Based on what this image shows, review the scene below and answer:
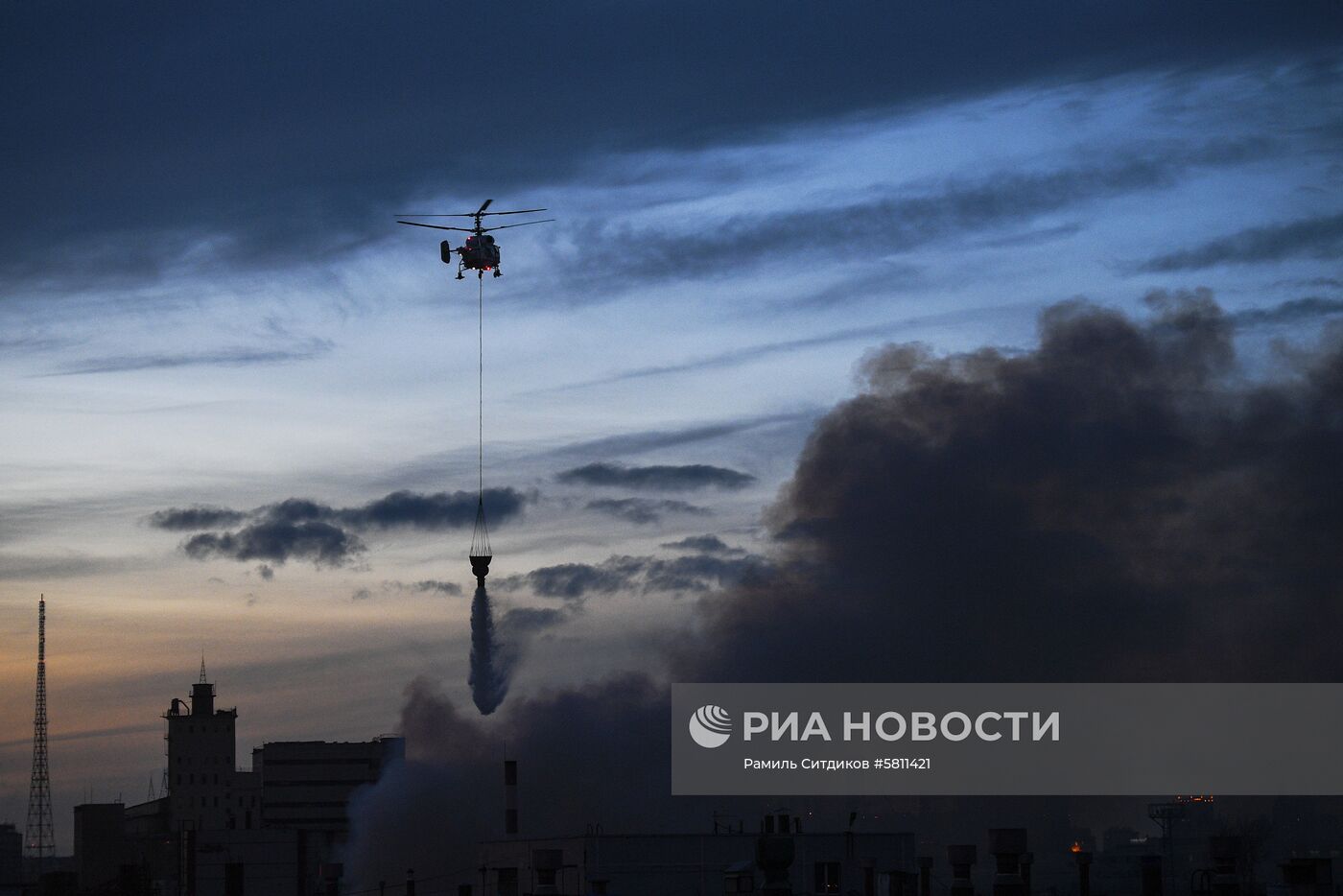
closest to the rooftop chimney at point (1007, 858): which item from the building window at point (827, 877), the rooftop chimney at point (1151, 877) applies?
the rooftop chimney at point (1151, 877)

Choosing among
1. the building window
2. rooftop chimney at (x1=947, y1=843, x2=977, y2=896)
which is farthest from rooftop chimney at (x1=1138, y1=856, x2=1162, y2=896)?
the building window

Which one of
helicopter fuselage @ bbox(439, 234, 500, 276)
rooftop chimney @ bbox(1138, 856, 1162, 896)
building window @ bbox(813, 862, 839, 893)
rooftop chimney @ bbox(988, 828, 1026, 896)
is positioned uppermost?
helicopter fuselage @ bbox(439, 234, 500, 276)

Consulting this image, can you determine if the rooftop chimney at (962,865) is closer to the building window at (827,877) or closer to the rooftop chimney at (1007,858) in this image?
the rooftop chimney at (1007,858)

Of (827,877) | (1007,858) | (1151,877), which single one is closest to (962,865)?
(1007,858)

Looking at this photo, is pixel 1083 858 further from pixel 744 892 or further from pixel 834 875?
pixel 834 875

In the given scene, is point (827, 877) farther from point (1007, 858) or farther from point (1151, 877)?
point (1007, 858)

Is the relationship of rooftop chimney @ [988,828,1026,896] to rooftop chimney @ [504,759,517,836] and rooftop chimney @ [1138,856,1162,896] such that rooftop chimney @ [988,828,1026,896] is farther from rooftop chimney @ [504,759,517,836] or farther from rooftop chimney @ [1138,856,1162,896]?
rooftop chimney @ [504,759,517,836]

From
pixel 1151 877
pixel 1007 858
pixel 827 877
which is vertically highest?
pixel 1007 858

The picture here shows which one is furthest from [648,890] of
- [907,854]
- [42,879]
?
[42,879]
